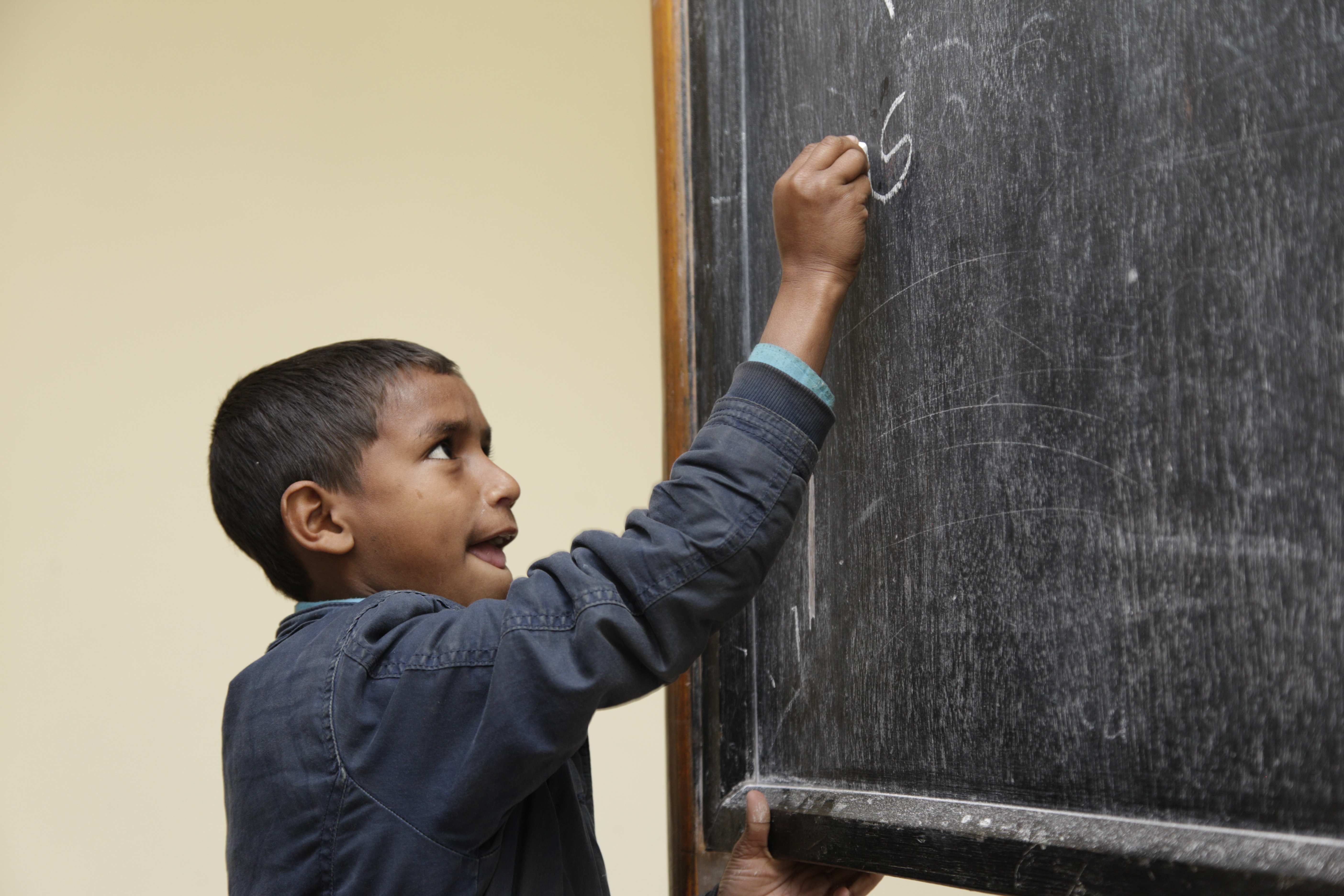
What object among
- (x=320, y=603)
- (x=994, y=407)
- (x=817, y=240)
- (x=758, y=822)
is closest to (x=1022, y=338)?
(x=994, y=407)

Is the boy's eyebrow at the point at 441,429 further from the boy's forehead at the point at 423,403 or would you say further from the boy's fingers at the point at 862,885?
the boy's fingers at the point at 862,885

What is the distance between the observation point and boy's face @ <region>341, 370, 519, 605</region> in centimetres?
78

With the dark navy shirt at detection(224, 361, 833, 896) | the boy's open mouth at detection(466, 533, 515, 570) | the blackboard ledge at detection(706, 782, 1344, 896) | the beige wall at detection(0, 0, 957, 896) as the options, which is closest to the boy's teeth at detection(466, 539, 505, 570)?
the boy's open mouth at detection(466, 533, 515, 570)

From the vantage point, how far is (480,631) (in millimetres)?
621

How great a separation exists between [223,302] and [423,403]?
2.92 ft

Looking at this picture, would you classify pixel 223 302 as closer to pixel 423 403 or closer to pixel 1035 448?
pixel 423 403

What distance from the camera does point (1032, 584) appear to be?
580 millimetres

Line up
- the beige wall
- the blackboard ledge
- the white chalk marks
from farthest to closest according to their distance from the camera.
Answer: the beige wall, the white chalk marks, the blackboard ledge

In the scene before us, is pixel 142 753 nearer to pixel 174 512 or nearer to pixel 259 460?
pixel 174 512

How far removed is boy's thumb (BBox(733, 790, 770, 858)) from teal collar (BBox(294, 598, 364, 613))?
0.29m

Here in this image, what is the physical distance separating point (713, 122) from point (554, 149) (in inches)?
34.6

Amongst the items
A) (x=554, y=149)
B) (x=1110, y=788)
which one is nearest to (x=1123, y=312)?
(x=1110, y=788)

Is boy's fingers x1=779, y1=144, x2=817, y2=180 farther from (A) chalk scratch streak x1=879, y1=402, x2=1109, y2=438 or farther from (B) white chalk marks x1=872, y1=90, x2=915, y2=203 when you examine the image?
(A) chalk scratch streak x1=879, y1=402, x2=1109, y2=438

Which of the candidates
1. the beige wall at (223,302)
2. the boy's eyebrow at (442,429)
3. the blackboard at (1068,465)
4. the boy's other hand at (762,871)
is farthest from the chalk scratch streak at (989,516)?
the beige wall at (223,302)
